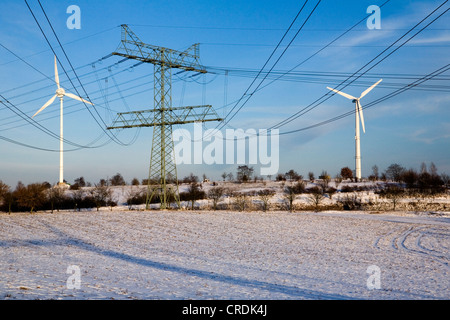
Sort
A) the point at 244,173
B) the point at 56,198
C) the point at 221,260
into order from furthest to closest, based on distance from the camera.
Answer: the point at 244,173
the point at 56,198
the point at 221,260

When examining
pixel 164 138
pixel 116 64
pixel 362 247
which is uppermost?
pixel 116 64

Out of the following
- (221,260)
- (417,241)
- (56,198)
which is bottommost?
(417,241)

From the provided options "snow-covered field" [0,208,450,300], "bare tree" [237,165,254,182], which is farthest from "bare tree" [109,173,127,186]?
"snow-covered field" [0,208,450,300]

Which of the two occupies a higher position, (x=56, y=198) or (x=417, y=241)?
(x=56, y=198)

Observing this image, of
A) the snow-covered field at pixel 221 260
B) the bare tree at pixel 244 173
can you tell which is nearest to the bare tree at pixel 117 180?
the bare tree at pixel 244 173

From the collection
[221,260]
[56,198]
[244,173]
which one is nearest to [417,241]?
[221,260]

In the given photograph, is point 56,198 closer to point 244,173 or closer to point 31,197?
point 31,197

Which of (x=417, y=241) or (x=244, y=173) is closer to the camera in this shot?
(x=417, y=241)
